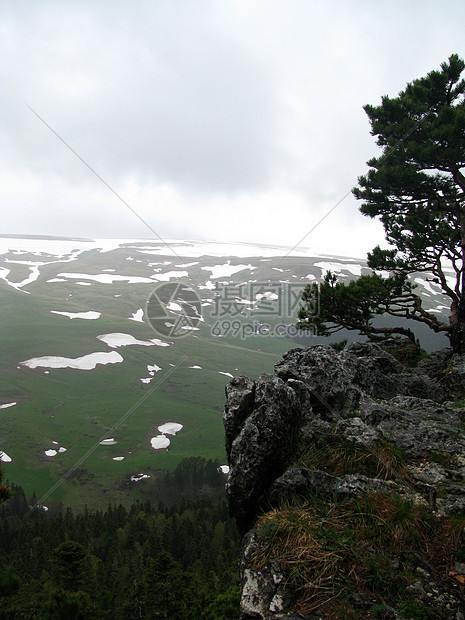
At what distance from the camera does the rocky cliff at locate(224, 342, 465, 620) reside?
5273 millimetres

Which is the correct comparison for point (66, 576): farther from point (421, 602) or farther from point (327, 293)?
point (421, 602)

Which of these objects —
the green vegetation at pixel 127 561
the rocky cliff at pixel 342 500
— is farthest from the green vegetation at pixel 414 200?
the green vegetation at pixel 127 561

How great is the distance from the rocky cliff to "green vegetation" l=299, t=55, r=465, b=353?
32.5 feet

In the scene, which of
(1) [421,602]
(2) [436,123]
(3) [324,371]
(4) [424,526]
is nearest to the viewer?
(1) [421,602]

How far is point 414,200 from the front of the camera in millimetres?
23703

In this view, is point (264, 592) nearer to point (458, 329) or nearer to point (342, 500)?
point (342, 500)

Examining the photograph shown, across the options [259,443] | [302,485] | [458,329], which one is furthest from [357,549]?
[458,329]

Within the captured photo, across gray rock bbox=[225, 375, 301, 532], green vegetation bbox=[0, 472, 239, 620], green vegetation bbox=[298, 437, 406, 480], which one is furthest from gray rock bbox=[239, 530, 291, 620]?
green vegetation bbox=[0, 472, 239, 620]

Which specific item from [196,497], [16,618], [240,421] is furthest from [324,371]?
[196,497]

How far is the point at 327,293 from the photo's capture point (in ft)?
68.2

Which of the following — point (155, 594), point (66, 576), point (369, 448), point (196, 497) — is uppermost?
point (369, 448)

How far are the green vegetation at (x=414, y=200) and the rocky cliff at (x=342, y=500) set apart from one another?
9914 mm

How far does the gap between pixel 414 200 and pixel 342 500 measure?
21.8 metres

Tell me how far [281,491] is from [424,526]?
2.49 metres
